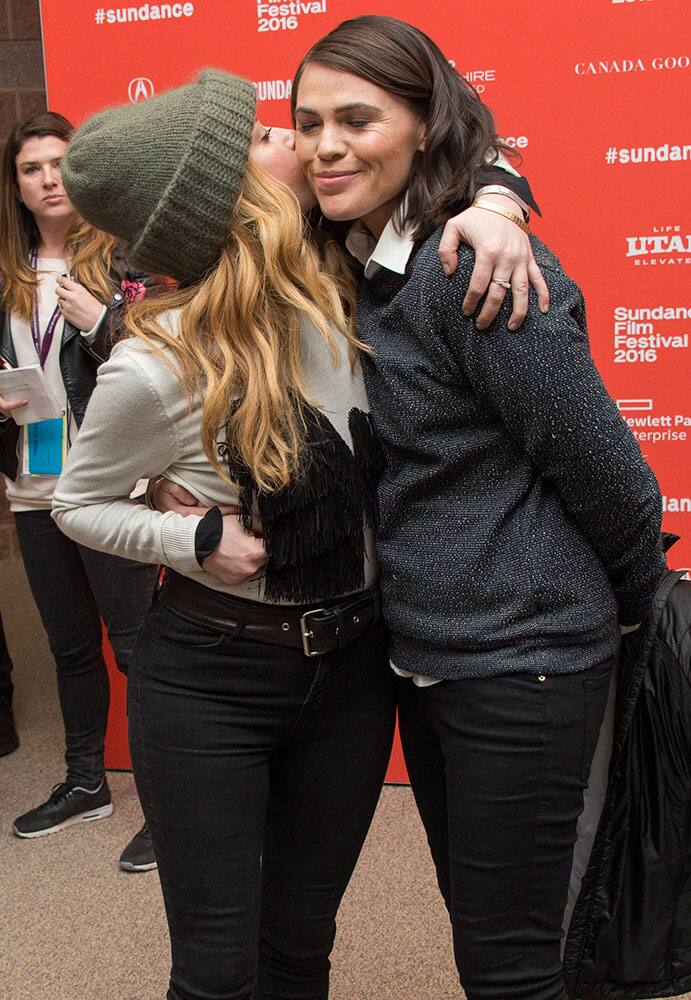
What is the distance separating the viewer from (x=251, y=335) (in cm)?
131

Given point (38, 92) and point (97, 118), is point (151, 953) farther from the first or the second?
point (38, 92)

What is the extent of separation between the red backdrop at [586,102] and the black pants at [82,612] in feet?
3.91

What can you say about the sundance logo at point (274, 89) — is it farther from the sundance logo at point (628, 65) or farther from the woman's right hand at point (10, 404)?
the woman's right hand at point (10, 404)

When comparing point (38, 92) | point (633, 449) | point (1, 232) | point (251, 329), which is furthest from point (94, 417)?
point (38, 92)

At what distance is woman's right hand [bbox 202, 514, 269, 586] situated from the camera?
131cm

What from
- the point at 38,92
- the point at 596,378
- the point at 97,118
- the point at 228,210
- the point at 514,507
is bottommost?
the point at 514,507

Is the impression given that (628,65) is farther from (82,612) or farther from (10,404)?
(82,612)

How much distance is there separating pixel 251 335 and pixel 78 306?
1.27m

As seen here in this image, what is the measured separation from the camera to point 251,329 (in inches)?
51.4

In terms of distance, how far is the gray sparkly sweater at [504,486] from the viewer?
118 centimetres

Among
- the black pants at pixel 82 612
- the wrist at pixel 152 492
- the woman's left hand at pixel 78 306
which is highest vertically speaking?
the woman's left hand at pixel 78 306

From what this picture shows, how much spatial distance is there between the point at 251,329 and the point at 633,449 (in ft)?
1.61

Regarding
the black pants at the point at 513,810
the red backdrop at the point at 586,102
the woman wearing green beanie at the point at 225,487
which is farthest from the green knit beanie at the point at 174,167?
the red backdrop at the point at 586,102

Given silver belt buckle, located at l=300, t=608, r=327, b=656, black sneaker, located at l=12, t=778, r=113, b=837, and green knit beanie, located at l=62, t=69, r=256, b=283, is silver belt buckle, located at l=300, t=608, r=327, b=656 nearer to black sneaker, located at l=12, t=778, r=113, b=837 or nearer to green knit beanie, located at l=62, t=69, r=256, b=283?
green knit beanie, located at l=62, t=69, r=256, b=283
